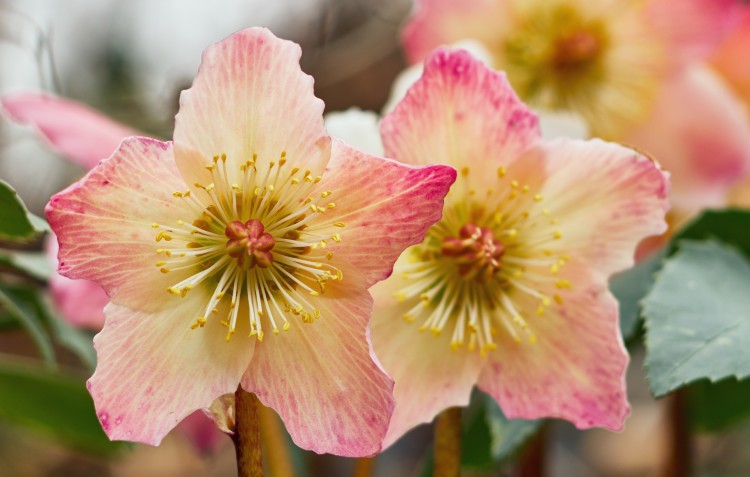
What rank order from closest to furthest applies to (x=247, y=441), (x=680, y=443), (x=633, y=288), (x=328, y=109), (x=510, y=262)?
1. (x=247, y=441)
2. (x=510, y=262)
3. (x=633, y=288)
4. (x=680, y=443)
5. (x=328, y=109)

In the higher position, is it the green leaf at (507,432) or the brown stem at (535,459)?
the green leaf at (507,432)

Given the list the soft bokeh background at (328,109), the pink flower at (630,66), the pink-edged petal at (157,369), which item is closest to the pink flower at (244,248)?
the pink-edged petal at (157,369)

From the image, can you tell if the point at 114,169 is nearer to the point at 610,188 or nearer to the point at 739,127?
the point at 610,188

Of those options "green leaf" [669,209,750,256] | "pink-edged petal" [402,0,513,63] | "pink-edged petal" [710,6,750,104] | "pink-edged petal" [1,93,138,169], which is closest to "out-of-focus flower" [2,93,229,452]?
"pink-edged petal" [1,93,138,169]

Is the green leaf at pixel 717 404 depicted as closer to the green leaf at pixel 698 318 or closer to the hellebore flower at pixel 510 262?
the green leaf at pixel 698 318

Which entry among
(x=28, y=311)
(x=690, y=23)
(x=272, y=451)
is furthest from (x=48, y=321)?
(x=690, y=23)

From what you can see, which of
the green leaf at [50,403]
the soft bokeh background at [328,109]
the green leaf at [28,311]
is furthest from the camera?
the soft bokeh background at [328,109]

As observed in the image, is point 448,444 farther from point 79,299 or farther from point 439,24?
point 439,24

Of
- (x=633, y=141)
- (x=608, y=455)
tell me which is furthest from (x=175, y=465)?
(x=633, y=141)
